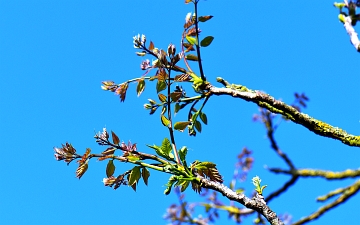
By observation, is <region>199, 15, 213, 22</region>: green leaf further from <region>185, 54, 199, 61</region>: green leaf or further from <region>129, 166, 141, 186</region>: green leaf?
<region>129, 166, 141, 186</region>: green leaf

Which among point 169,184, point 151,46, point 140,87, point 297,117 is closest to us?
point 297,117

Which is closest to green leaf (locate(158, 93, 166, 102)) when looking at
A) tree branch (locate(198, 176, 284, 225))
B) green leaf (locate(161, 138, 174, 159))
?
green leaf (locate(161, 138, 174, 159))

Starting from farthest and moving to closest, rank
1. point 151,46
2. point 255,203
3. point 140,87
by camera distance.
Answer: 1. point 140,87
2. point 151,46
3. point 255,203

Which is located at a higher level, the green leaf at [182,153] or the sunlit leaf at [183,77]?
the sunlit leaf at [183,77]

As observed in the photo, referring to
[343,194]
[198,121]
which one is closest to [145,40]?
[198,121]

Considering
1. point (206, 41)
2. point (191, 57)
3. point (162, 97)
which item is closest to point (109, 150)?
point (162, 97)

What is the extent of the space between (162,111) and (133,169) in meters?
0.39

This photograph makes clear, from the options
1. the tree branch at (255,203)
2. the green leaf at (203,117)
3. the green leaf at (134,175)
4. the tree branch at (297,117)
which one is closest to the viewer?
the tree branch at (255,203)

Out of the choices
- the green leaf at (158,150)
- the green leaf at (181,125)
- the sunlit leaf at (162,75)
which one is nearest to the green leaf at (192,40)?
the sunlit leaf at (162,75)

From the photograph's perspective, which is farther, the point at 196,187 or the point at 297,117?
the point at 196,187

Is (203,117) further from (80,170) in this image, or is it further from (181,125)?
(80,170)

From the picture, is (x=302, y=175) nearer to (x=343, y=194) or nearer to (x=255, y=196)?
(x=343, y=194)

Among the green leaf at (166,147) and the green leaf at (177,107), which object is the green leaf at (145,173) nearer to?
the green leaf at (166,147)

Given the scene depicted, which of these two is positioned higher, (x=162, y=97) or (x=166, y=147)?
(x=162, y=97)
